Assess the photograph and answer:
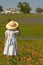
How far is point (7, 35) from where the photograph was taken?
9047 mm

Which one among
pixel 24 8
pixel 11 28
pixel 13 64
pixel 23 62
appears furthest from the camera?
pixel 24 8

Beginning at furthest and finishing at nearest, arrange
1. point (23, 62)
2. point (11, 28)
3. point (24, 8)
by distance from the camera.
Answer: point (24, 8)
point (11, 28)
point (23, 62)

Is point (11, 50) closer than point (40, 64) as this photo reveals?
No

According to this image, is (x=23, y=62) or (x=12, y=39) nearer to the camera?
(x=23, y=62)

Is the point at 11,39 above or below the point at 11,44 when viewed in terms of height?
above

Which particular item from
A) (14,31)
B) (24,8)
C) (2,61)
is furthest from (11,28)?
(24,8)

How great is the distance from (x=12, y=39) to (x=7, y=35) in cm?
20

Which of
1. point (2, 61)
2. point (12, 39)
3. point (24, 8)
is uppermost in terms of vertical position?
point (12, 39)

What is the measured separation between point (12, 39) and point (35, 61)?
105cm

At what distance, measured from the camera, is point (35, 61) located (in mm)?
8633

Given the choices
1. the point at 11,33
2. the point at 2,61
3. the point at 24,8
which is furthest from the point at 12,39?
the point at 24,8

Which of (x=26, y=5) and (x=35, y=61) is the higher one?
(x=35, y=61)

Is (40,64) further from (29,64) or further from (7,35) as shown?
(7,35)

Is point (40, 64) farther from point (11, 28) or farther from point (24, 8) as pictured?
point (24, 8)
